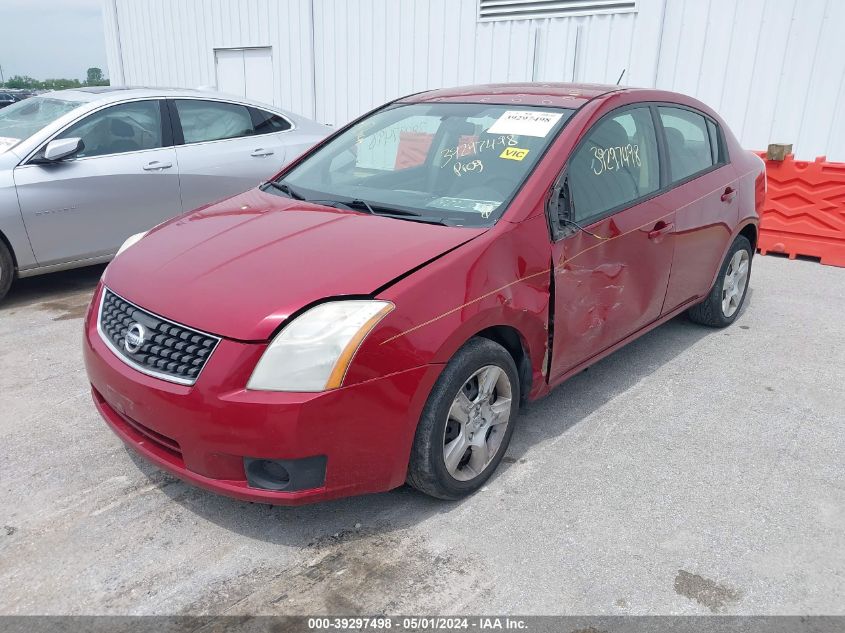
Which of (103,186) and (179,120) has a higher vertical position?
(179,120)

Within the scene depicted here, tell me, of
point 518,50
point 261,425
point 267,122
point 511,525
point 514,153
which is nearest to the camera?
point 261,425

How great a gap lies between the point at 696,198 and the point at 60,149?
4397 millimetres

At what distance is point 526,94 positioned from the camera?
3.70m

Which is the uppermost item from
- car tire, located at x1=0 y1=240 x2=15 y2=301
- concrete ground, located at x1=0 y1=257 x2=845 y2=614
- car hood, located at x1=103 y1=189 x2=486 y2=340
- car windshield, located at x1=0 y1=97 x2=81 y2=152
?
car windshield, located at x1=0 y1=97 x2=81 y2=152

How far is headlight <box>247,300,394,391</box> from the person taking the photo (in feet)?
7.63

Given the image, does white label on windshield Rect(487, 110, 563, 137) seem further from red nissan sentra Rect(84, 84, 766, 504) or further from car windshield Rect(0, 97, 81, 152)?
car windshield Rect(0, 97, 81, 152)

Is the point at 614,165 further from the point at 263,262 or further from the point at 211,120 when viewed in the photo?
the point at 211,120

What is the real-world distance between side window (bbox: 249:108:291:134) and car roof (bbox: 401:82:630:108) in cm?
272

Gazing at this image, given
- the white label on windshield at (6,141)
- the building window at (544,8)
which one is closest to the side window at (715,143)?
the building window at (544,8)

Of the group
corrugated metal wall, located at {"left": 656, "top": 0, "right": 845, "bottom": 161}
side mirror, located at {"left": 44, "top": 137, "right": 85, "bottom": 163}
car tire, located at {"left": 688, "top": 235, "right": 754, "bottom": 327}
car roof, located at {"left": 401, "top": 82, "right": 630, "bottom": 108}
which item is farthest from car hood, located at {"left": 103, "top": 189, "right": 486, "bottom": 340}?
corrugated metal wall, located at {"left": 656, "top": 0, "right": 845, "bottom": 161}

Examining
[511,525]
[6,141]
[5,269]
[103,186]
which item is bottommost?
[511,525]

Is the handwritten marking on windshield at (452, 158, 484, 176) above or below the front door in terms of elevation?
above

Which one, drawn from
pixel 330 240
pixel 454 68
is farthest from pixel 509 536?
pixel 454 68

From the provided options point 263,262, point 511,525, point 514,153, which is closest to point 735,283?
point 514,153
